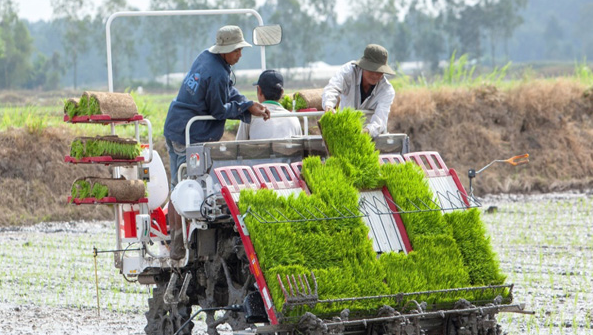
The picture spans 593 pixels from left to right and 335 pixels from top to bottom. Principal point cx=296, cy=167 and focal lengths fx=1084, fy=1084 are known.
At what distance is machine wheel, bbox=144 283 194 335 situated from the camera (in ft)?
28.4

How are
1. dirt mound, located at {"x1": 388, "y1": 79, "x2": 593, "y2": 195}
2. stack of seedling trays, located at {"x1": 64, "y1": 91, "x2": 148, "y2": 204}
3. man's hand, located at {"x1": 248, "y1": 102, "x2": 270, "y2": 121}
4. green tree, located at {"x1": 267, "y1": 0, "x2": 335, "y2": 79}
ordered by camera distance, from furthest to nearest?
green tree, located at {"x1": 267, "y1": 0, "x2": 335, "y2": 79}
dirt mound, located at {"x1": 388, "y1": 79, "x2": 593, "y2": 195}
stack of seedling trays, located at {"x1": 64, "y1": 91, "x2": 148, "y2": 204}
man's hand, located at {"x1": 248, "y1": 102, "x2": 270, "y2": 121}

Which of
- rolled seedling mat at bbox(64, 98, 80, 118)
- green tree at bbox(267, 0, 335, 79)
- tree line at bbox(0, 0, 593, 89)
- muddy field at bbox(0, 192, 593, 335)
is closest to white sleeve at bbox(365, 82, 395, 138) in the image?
muddy field at bbox(0, 192, 593, 335)

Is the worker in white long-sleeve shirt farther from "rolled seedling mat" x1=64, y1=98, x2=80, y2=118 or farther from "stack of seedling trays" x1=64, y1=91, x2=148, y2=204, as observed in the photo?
"rolled seedling mat" x1=64, y1=98, x2=80, y2=118

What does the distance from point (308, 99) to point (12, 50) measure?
63128 mm

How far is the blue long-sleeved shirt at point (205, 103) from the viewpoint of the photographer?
8477mm

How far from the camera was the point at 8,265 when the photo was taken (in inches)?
599

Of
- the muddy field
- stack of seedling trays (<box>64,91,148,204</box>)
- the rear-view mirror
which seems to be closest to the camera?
stack of seedling trays (<box>64,91,148,204</box>)

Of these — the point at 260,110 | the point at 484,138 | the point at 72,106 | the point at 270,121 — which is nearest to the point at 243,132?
the point at 270,121

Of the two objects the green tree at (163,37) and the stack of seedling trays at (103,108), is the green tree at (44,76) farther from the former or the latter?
the stack of seedling trays at (103,108)

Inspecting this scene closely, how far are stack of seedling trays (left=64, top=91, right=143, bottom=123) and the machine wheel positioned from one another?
1.50 metres

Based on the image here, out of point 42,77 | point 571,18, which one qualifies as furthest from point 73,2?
point 571,18

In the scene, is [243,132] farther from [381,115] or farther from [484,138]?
[484,138]

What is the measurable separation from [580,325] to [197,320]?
3559 mm

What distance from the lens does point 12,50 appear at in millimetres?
69875
